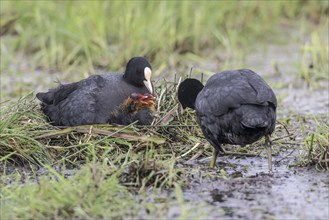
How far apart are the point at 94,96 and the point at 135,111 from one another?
36 cm

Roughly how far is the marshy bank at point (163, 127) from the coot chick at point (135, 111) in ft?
0.30

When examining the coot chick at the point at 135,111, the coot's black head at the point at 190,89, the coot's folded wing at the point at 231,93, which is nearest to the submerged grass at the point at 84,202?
the coot's folded wing at the point at 231,93

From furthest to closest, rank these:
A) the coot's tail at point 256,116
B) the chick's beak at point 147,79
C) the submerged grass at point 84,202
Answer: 1. the chick's beak at point 147,79
2. the coot's tail at point 256,116
3. the submerged grass at point 84,202

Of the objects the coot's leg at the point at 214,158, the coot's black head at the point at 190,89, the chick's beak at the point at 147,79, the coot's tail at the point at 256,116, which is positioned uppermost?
the coot's tail at the point at 256,116

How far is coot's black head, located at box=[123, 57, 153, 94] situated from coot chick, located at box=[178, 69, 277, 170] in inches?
36.4

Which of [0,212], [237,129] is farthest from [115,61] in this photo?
[0,212]

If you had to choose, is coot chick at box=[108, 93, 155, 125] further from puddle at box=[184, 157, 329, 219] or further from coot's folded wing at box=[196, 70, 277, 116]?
puddle at box=[184, 157, 329, 219]

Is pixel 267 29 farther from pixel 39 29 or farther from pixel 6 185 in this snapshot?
pixel 6 185

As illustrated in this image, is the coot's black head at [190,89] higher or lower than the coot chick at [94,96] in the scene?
higher

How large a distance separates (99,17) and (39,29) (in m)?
0.72

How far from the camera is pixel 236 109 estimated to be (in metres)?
5.43

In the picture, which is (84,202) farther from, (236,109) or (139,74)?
(139,74)

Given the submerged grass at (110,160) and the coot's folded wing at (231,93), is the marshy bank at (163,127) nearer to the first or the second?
the submerged grass at (110,160)

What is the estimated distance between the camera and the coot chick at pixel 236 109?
5367 mm
